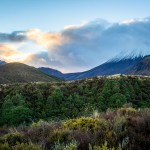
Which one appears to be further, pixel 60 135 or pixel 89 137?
pixel 60 135

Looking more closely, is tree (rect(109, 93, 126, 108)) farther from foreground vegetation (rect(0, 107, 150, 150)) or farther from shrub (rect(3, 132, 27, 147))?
shrub (rect(3, 132, 27, 147))

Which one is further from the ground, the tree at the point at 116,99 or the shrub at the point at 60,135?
the shrub at the point at 60,135

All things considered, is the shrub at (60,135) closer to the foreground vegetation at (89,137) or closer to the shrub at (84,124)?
the foreground vegetation at (89,137)

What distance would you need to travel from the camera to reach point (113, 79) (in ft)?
181

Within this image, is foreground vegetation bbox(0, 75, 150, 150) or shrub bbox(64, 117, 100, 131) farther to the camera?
foreground vegetation bbox(0, 75, 150, 150)

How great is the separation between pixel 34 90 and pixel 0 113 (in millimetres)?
11039

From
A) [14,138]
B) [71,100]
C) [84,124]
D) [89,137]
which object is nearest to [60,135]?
[89,137]

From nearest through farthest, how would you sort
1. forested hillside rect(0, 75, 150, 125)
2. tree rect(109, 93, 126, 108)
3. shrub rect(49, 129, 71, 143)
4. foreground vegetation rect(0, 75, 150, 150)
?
shrub rect(49, 129, 71, 143), foreground vegetation rect(0, 75, 150, 150), forested hillside rect(0, 75, 150, 125), tree rect(109, 93, 126, 108)

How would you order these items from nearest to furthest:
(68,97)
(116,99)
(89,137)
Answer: (89,137), (116,99), (68,97)

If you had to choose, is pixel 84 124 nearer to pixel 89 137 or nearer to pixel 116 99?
pixel 89 137

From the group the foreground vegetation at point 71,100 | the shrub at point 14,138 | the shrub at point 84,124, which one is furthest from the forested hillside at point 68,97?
the shrub at point 14,138

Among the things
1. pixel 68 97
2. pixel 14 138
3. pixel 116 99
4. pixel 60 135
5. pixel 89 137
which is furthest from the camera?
pixel 68 97

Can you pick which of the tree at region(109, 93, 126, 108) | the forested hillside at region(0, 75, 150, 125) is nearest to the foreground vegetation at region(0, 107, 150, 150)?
the forested hillside at region(0, 75, 150, 125)

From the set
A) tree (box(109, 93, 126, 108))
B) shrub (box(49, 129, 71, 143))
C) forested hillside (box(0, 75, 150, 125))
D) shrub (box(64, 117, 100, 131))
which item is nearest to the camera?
shrub (box(49, 129, 71, 143))
